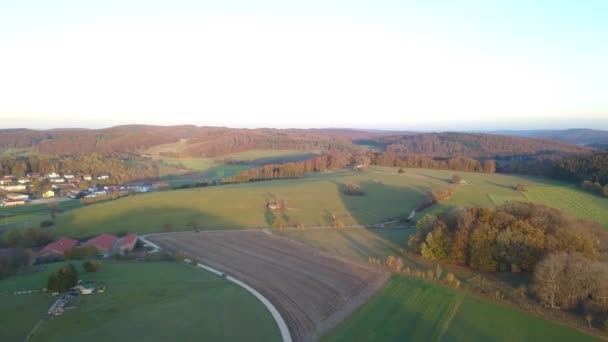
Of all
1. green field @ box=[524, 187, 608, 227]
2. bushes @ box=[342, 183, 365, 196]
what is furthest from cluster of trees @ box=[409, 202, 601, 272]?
bushes @ box=[342, 183, 365, 196]

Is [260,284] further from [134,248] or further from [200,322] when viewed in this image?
[134,248]

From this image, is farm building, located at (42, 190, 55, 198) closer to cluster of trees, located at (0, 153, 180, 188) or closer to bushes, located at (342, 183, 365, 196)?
cluster of trees, located at (0, 153, 180, 188)

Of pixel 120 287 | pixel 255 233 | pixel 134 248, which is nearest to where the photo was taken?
pixel 120 287

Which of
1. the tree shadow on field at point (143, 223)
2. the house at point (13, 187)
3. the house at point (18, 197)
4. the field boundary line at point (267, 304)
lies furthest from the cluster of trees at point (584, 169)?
the house at point (13, 187)

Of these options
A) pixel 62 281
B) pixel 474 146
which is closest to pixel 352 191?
pixel 62 281

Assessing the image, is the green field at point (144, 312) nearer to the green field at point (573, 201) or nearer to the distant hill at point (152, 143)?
the green field at point (573, 201)

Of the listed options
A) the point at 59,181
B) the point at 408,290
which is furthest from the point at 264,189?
the point at 59,181
